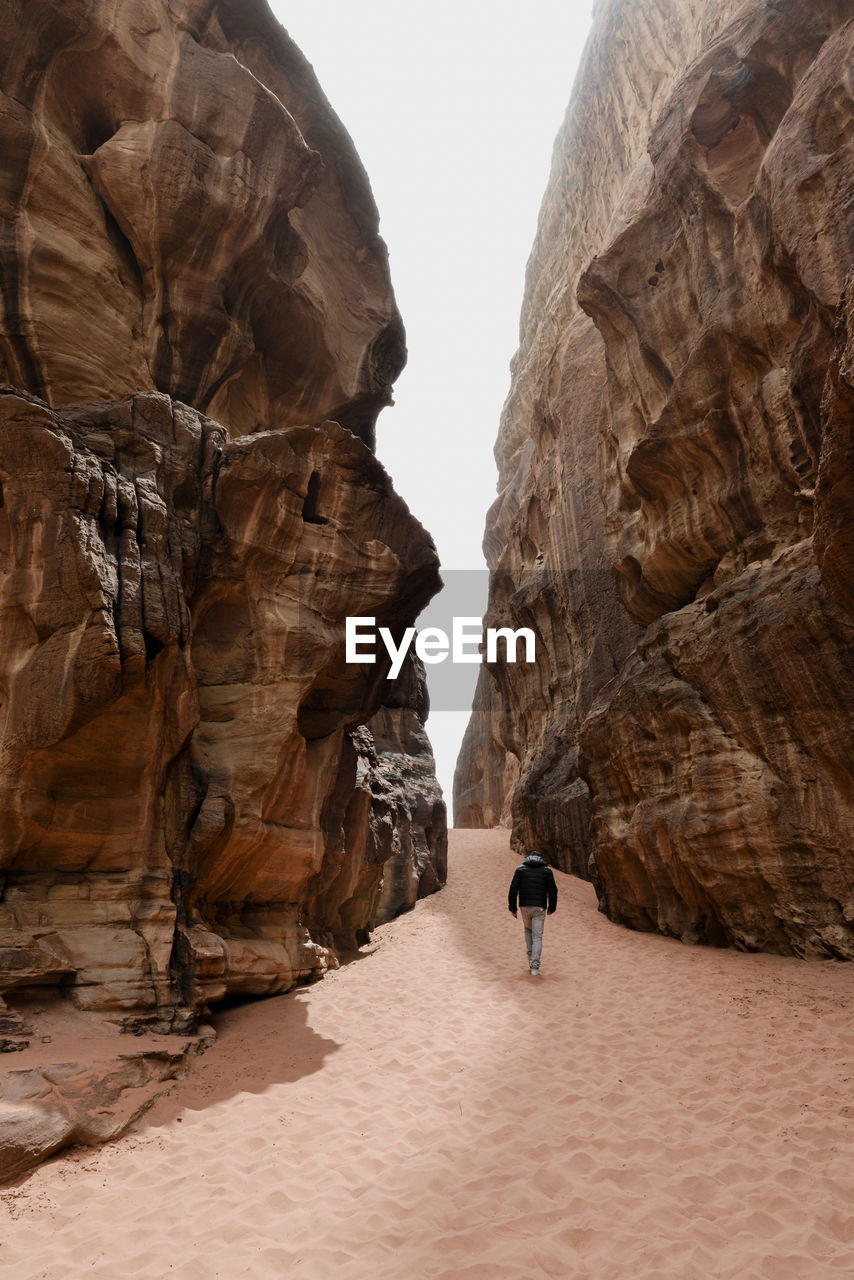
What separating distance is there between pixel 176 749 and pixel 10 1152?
204 inches

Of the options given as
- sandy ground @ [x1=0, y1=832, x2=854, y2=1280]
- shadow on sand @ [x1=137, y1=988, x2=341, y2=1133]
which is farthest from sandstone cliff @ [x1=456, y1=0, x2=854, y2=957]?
shadow on sand @ [x1=137, y1=988, x2=341, y2=1133]

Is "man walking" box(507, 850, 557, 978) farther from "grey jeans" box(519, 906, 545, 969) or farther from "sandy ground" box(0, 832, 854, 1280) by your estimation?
"sandy ground" box(0, 832, 854, 1280)

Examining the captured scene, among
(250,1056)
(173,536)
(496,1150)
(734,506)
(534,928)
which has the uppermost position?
(734,506)

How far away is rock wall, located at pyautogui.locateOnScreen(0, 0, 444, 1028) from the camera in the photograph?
8523mm

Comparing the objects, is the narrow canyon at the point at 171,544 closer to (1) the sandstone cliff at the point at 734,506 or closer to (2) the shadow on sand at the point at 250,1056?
(2) the shadow on sand at the point at 250,1056

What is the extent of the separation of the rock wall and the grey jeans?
12.1 feet

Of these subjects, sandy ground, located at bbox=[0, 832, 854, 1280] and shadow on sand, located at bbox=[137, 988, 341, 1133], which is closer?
sandy ground, located at bbox=[0, 832, 854, 1280]

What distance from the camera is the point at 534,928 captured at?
1171 cm

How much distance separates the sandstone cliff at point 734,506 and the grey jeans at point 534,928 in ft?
9.57

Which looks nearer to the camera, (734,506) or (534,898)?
(534,898)

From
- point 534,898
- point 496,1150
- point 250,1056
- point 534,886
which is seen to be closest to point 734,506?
point 534,886

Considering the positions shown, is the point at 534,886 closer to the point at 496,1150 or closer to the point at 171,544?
the point at 496,1150

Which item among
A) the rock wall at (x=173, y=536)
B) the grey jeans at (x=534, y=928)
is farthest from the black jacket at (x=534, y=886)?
the rock wall at (x=173, y=536)

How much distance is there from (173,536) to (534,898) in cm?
799
